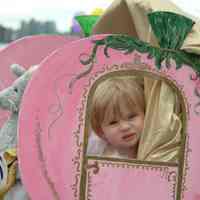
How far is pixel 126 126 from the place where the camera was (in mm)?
1143

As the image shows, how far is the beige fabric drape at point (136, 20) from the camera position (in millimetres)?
1117

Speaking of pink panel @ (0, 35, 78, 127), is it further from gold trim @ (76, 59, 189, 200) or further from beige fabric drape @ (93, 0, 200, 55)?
gold trim @ (76, 59, 189, 200)

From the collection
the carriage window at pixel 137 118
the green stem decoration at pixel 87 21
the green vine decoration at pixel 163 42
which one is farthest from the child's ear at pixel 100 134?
the green stem decoration at pixel 87 21

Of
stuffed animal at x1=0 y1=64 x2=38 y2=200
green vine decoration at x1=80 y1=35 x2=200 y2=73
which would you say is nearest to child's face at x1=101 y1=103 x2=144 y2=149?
green vine decoration at x1=80 y1=35 x2=200 y2=73

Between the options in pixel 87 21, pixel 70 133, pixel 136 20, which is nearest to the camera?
pixel 70 133

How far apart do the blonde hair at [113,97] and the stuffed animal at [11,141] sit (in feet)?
0.65

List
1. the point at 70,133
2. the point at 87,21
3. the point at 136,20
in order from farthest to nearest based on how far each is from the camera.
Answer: the point at 87,21 < the point at 136,20 < the point at 70,133

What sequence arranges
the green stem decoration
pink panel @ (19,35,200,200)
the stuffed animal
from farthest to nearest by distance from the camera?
the green stem decoration
the stuffed animal
pink panel @ (19,35,200,200)

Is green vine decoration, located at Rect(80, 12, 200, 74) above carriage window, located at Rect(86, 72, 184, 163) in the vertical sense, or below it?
above

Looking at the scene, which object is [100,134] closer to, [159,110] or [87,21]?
[159,110]

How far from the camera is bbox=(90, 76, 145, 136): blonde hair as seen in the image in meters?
1.13

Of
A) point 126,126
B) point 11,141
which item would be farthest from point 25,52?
point 126,126

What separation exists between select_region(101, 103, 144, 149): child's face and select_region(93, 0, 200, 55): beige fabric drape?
6.3 inches

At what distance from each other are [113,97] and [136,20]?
0.64ft
